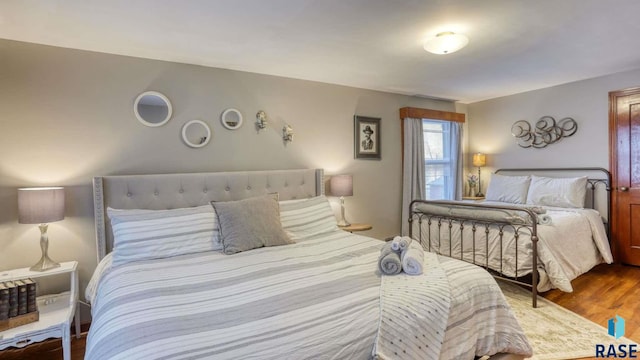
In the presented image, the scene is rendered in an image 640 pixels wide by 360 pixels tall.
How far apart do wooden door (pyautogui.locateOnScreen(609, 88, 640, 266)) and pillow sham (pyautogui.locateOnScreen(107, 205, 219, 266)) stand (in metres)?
4.37

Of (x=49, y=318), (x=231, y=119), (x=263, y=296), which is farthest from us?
(x=231, y=119)

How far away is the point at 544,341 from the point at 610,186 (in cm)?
256

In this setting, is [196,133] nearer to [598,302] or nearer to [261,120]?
[261,120]

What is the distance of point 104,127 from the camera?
2.60 meters

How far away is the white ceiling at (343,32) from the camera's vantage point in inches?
76.5

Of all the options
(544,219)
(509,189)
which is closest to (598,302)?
(544,219)

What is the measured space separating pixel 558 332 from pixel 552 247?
77 cm

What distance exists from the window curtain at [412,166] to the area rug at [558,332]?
1.75 metres

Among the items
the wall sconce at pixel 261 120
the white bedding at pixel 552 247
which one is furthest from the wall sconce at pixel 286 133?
the white bedding at pixel 552 247

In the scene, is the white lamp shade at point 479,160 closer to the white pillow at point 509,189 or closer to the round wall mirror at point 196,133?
the white pillow at point 509,189

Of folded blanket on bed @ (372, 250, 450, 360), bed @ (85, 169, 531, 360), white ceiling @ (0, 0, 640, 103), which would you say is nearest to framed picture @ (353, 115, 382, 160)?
white ceiling @ (0, 0, 640, 103)

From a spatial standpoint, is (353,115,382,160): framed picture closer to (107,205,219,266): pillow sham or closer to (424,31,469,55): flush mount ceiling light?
(424,31,469,55): flush mount ceiling light

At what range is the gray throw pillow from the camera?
2.31 meters

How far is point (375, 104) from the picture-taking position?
4172mm
